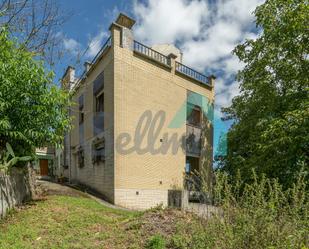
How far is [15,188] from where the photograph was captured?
7.91 meters

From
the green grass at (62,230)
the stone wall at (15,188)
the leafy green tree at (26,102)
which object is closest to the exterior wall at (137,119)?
the stone wall at (15,188)

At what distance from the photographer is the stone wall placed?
700cm

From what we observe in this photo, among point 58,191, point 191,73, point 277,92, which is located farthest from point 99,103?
point 277,92

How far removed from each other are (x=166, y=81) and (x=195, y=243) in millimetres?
11577

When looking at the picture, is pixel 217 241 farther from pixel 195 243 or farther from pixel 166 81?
pixel 166 81

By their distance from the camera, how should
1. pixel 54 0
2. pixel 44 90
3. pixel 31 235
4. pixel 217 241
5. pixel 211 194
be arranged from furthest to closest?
1. pixel 54 0
2. pixel 44 90
3. pixel 31 235
4. pixel 211 194
5. pixel 217 241

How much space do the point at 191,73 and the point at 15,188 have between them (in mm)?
11814

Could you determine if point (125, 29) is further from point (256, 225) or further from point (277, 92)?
point (256, 225)

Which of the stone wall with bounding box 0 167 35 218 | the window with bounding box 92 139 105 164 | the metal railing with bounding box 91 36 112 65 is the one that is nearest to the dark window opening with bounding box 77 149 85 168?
the window with bounding box 92 139 105 164

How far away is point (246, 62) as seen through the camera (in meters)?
14.5

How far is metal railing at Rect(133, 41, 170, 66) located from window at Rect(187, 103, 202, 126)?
3.16m

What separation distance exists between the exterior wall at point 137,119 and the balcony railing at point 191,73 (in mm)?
739

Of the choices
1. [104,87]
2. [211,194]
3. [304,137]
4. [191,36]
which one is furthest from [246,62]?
[211,194]

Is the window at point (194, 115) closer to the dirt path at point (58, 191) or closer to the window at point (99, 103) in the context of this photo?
the window at point (99, 103)
